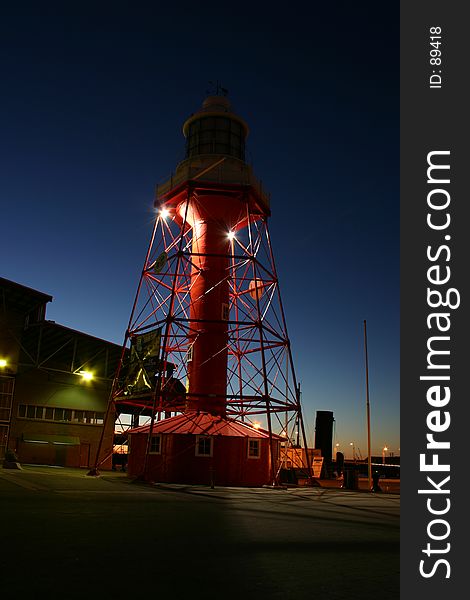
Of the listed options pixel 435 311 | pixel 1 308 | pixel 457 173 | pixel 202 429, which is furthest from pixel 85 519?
pixel 1 308

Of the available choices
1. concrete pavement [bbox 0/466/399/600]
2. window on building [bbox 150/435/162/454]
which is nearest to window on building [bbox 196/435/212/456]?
window on building [bbox 150/435/162/454]

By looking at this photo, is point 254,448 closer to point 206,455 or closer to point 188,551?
point 206,455

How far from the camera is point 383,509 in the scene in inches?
747

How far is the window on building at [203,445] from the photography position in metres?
27.8

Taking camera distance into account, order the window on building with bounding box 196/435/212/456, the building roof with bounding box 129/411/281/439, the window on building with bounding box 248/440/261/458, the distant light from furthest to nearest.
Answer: the distant light → the window on building with bounding box 248/440/261/458 → the building roof with bounding box 129/411/281/439 → the window on building with bounding box 196/435/212/456

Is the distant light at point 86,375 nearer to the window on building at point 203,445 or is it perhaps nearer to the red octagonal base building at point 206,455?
the red octagonal base building at point 206,455

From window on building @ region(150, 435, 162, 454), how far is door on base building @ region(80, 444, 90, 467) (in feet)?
52.9

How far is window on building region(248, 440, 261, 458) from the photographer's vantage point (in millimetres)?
28484

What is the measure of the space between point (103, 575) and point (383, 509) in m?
14.2

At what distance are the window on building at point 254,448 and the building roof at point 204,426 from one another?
0.34m

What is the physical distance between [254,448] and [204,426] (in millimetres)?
2733

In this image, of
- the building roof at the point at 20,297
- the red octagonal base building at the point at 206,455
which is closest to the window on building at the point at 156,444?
the red octagonal base building at the point at 206,455

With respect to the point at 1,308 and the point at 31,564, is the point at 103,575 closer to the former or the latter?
the point at 31,564

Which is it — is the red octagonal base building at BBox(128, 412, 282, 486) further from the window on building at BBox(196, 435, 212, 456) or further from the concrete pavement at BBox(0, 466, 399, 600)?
the concrete pavement at BBox(0, 466, 399, 600)
